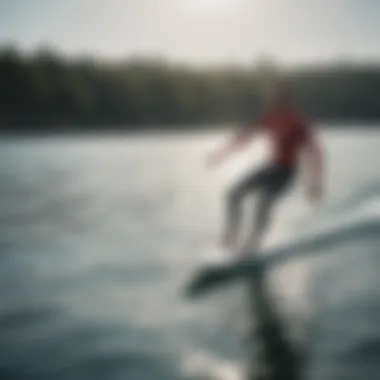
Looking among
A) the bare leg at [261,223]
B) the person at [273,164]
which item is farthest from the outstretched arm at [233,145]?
the bare leg at [261,223]

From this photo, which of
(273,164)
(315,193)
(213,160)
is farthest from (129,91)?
(315,193)

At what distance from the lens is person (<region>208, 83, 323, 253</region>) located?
5.01 ft

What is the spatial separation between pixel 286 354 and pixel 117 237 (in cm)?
45

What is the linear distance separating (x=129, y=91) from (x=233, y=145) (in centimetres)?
28

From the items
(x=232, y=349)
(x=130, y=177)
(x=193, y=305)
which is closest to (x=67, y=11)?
(x=130, y=177)

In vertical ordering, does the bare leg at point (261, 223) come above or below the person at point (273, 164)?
below

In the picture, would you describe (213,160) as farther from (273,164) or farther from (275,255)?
(275,255)

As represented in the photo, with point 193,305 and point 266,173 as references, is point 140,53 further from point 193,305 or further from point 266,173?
point 193,305

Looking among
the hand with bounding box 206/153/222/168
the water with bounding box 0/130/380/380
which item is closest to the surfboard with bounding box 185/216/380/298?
the water with bounding box 0/130/380/380

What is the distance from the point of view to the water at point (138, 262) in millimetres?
1482

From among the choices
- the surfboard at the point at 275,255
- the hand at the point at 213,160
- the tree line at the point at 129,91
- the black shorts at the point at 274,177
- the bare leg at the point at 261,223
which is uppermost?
the tree line at the point at 129,91

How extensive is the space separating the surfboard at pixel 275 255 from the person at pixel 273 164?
37mm

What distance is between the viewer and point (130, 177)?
1.56 metres

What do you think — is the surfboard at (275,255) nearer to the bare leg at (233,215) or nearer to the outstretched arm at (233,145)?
the bare leg at (233,215)
